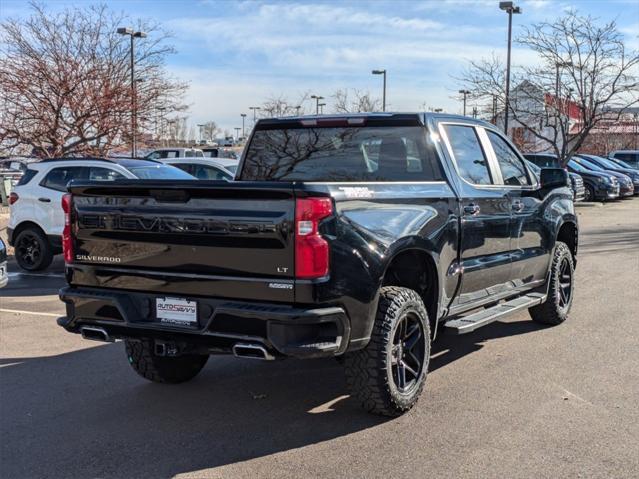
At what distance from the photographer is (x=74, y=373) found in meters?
5.79

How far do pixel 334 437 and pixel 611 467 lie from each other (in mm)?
1608

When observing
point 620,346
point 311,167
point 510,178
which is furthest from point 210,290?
point 620,346

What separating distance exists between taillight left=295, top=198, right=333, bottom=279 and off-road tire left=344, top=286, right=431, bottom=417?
712mm

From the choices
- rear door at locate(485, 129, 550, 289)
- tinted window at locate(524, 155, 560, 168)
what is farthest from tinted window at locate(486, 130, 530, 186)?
tinted window at locate(524, 155, 560, 168)

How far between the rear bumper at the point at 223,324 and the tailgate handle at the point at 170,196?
0.61m

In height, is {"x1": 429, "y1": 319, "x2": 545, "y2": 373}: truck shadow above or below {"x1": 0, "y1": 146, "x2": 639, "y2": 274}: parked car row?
below

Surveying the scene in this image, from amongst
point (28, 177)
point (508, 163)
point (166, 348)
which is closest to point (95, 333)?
point (166, 348)

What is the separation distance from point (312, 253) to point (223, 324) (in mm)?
704

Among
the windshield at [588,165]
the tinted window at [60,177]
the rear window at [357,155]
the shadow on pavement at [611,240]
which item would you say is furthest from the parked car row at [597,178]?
the rear window at [357,155]

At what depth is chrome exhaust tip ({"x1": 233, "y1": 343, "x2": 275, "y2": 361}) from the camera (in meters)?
3.98

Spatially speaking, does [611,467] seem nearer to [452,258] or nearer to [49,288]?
[452,258]

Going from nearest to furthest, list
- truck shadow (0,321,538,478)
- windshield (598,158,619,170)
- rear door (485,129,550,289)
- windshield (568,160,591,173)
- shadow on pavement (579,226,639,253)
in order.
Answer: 1. truck shadow (0,321,538,478)
2. rear door (485,129,550,289)
3. shadow on pavement (579,226,639,253)
4. windshield (568,160,591,173)
5. windshield (598,158,619,170)

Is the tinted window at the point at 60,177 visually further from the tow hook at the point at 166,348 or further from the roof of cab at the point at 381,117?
the tow hook at the point at 166,348

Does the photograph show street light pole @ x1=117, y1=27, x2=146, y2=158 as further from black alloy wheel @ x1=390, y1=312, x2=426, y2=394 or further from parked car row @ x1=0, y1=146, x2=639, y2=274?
black alloy wheel @ x1=390, y1=312, x2=426, y2=394
